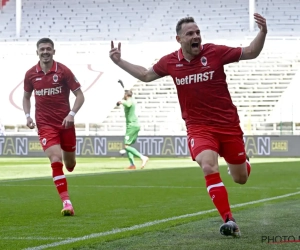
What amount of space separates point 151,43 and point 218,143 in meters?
38.1

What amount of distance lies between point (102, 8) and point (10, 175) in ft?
112

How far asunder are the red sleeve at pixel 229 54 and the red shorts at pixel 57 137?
9.96ft

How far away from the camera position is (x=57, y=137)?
9.88 metres

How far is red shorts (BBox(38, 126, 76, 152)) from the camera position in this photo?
32.2 ft

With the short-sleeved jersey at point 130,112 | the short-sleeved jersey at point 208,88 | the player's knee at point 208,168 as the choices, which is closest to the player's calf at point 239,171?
the short-sleeved jersey at point 208,88

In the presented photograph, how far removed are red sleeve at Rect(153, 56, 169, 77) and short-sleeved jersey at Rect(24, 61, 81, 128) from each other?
2.31m

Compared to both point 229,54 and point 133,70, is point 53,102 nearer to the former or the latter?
point 133,70

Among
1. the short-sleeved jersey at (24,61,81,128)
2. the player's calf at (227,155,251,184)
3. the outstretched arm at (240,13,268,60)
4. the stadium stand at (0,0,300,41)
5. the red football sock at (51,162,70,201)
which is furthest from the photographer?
the stadium stand at (0,0,300,41)

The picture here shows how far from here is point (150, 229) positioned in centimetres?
752

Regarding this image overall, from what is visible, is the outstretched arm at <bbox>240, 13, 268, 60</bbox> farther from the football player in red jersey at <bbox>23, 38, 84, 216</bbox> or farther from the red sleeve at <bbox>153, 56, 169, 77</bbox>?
the football player in red jersey at <bbox>23, 38, 84, 216</bbox>

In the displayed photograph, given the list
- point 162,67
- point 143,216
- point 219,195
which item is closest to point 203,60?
point 162,67

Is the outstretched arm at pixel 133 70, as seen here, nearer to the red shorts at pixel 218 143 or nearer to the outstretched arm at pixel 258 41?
the red shorts at pixel 218 143

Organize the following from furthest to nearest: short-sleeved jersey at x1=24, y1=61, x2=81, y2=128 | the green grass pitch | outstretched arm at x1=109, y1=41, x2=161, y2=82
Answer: short-sleeved jersey at x1=24, y1=61, x2=81, y2=128 < outstretched arm at x1=109, y1=41, x2=161, y2=82 < the green grass pitch

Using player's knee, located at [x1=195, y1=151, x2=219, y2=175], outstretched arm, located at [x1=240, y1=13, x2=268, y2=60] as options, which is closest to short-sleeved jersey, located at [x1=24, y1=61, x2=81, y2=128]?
player's knee, located at [x1=195, y1=151, x2=219, y2=175]
